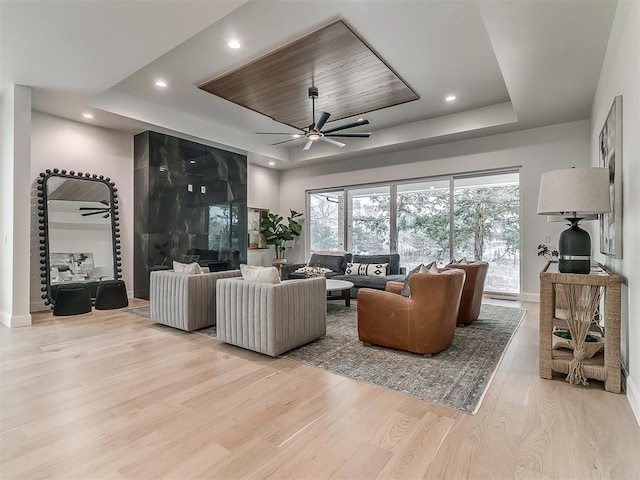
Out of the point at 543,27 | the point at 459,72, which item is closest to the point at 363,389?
the point at 543,27

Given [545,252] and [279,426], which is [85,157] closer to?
[279,426]

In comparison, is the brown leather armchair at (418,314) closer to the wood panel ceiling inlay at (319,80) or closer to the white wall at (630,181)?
the white wall at (630,181)

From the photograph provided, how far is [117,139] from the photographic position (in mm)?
5887

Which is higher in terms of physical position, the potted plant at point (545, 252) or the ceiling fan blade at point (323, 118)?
the ceiling fan blade at point (323, 118)

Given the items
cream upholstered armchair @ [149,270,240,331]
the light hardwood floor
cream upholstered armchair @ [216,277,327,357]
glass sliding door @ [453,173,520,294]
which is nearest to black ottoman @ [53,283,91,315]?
cream upholstered armchair @ [149,270,240,331]

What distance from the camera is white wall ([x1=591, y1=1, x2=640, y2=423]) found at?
209cm

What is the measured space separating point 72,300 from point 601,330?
610 centimetres

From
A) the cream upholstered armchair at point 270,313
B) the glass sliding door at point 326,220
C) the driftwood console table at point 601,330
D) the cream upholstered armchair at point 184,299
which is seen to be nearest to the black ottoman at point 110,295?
the cream upholstered armchair at point 184,299

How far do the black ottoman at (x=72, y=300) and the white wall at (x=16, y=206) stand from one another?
1.57 ft

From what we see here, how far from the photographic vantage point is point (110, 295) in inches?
199

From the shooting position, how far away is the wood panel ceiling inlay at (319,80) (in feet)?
12.2

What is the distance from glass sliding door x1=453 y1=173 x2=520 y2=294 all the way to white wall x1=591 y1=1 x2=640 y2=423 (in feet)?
11.0

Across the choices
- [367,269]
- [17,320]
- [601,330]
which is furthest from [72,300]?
[601,330]

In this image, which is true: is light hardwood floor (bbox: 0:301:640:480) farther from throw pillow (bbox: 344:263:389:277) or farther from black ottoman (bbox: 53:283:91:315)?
throw pillow (bbox: 344:263:389:277)
